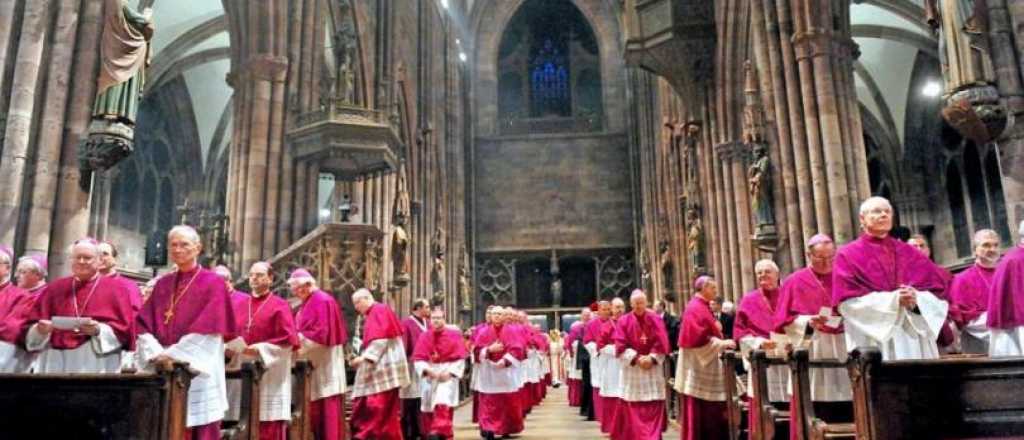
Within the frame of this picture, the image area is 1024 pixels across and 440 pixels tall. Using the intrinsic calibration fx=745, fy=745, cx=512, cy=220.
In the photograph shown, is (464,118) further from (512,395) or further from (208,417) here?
(208,417)

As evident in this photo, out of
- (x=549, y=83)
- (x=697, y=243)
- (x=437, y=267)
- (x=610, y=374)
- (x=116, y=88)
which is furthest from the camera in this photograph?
(x=549, y=83)

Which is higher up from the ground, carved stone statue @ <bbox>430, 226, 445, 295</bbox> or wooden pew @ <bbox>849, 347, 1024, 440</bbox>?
carved stone statue @ <bbox>430, 226, 445, 295</bbox>

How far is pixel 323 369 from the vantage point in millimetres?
7484

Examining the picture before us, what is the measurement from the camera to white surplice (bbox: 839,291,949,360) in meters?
4.63

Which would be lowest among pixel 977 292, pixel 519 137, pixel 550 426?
pixel 550 426

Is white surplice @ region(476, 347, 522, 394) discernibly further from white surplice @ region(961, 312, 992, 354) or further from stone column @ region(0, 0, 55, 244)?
stone column @ region(0, 0, 55, 244)

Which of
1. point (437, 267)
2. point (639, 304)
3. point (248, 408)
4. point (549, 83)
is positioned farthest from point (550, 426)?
point (549, 83)

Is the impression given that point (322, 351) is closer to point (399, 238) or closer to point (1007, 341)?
point (1007, 341)

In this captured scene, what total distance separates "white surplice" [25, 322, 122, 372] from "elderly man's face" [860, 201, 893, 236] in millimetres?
5028

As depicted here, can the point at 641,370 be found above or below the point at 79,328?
below

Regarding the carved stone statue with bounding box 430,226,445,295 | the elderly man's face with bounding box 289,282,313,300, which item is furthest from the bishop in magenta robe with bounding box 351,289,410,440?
the carved stone statue with bounding box 430,226,445,295

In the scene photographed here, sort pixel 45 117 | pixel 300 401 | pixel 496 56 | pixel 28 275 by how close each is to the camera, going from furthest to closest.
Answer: pixel 496 56 < pixel 45 117 < pixel 300 401 < pixel 28 275

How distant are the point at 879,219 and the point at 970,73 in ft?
9.29

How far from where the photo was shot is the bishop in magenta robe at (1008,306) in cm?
470
